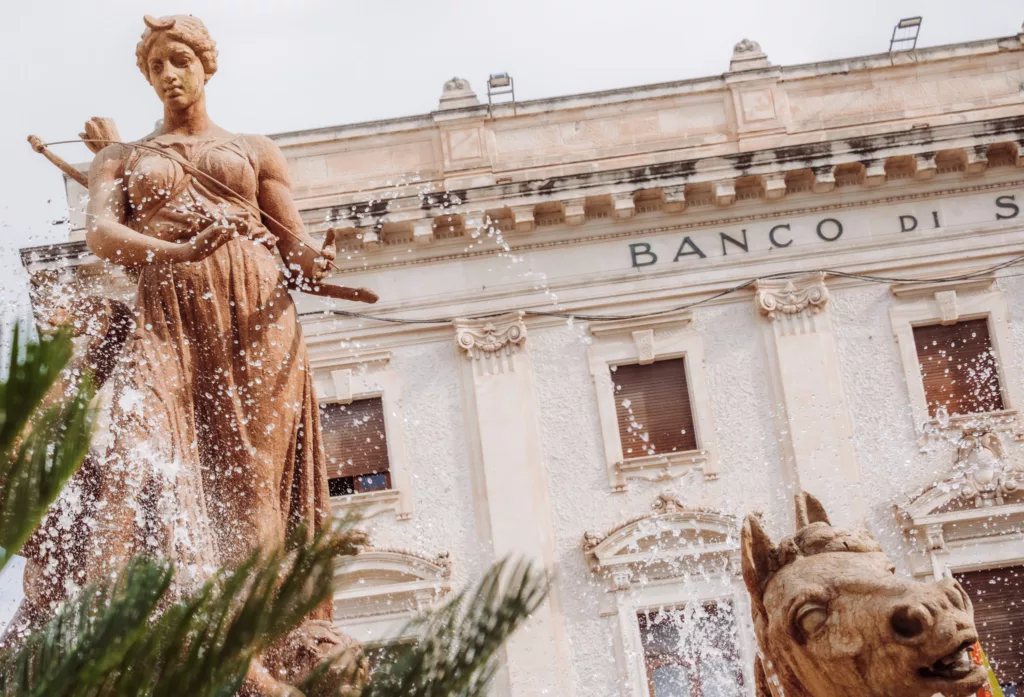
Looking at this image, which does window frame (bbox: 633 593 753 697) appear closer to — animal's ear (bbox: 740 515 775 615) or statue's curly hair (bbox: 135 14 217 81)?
statue's curly hair (bbox: 135 14 217 81)

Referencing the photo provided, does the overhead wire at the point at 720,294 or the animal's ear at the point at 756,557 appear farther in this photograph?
the overhead wire at the point at 720,294

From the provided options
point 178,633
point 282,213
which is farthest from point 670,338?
point 178,633

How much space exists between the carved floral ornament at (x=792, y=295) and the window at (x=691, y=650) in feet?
12.3

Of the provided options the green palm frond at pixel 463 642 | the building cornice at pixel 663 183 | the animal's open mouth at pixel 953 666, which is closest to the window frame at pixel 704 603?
the building cornice at pixel 663 183

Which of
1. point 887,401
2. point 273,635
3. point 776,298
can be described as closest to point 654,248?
point 776,298

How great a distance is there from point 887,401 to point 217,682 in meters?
17.5

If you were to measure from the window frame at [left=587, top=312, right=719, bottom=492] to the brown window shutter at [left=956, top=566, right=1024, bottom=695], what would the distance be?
3.28 metres

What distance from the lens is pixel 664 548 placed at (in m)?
19.7

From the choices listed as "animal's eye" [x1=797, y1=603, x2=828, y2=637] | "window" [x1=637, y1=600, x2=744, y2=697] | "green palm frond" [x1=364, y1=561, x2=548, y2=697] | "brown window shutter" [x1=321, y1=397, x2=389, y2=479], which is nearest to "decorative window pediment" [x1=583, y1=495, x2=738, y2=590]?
"window" [x1=637, y1=600, x2=744, y2=697]

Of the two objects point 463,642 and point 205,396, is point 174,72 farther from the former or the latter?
point 463,642

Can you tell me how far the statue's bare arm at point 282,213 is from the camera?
681 cm

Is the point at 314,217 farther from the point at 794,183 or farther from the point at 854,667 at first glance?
the point at 854,667

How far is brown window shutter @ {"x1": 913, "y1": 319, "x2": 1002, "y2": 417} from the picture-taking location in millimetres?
20344

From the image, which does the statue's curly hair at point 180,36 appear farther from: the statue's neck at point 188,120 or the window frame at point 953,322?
the window frame at point 953,322
